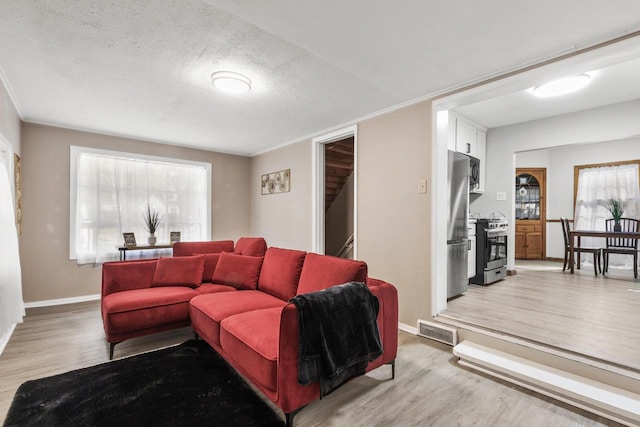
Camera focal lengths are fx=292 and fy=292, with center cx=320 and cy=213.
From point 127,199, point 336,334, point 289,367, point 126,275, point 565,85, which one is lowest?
point 289,367

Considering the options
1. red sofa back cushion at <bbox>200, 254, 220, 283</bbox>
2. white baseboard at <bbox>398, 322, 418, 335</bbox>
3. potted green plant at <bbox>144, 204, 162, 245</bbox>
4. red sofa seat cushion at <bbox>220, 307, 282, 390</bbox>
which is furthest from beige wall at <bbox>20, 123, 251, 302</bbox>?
white baseboard at <bbox>398, 322, 418, 335</bbox>

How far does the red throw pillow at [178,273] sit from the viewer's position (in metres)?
3.12

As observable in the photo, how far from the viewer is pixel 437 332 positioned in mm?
2859

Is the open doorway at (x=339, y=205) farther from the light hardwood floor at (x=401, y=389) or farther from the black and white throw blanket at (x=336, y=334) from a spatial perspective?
the black and white throw blanket at (x=336, y=334)

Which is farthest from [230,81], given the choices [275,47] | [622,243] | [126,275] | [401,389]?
[622,243]

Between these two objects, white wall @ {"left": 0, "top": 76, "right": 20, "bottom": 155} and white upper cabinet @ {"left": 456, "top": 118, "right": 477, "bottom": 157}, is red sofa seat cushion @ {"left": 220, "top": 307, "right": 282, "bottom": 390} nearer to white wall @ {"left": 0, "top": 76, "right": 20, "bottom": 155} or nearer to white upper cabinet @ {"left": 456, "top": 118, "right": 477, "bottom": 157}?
white wall @ {"left": 0, "top": 76, "right": 20, "bottom": 155}

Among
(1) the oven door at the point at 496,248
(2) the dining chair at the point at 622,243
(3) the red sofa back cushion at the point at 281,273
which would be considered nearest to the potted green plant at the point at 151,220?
(3) the red sofa back cushion at the point at 281,273

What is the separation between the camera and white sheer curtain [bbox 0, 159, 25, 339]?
2416 millimetres

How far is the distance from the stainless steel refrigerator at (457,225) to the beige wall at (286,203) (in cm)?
200

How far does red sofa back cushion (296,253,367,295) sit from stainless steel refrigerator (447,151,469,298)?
5.31 feet

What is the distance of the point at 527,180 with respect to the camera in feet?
22.1

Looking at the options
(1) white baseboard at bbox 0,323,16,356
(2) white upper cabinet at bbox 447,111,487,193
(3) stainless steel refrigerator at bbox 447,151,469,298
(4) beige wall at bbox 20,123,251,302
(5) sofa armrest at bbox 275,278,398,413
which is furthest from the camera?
(2) white upper cabinet at bbox 447,111,487,193

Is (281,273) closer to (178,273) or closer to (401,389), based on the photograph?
(178,273)

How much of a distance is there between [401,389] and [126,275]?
2.79 metres
